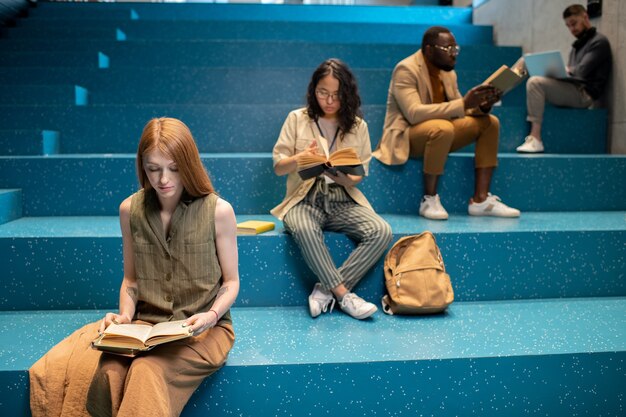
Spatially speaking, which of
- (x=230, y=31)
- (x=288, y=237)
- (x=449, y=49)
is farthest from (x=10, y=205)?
(x=230, y=31)

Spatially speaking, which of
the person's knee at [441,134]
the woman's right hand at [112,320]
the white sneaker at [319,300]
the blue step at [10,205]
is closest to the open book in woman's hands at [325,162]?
the white sneaker at [319,300]

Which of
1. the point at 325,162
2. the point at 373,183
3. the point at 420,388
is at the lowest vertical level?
the point at 420,388

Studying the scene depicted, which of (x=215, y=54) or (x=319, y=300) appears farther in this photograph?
(x=215, y=54)

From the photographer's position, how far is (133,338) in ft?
5.06

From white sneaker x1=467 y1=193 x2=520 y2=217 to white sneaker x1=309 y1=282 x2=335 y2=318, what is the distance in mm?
1002

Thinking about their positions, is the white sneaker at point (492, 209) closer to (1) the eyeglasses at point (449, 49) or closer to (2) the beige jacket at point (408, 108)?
(2) the beige jacket at point (408, 108)

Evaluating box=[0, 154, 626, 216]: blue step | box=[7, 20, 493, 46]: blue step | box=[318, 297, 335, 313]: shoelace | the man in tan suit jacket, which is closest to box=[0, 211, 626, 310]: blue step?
box=[318, 297, 335, 313]: shoelace

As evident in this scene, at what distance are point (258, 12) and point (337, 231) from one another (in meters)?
3.28

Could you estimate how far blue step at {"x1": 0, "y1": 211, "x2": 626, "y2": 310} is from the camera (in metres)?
2.36

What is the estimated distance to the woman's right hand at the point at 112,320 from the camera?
1.65 metres

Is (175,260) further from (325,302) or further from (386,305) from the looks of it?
(386,305)

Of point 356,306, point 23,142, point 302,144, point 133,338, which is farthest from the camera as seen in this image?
point 23,142

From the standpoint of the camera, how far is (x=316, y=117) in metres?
2.75

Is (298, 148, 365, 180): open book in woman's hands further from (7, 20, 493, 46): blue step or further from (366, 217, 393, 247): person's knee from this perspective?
(7, 20, 493, 46): blue step
